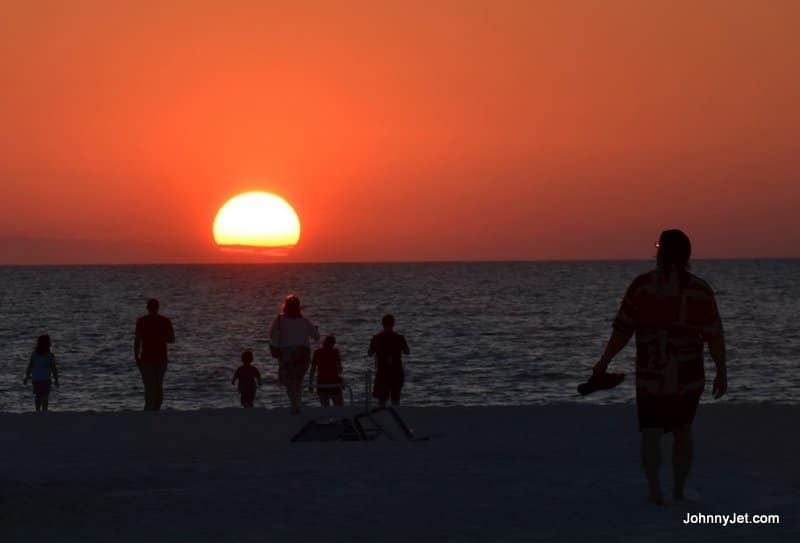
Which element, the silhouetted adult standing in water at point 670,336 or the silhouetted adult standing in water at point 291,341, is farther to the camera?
the silhouetted adult standing in water at point 291,341

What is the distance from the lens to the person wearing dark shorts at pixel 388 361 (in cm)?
1953

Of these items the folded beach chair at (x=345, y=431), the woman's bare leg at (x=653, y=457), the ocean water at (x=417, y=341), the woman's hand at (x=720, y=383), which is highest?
the woman's hand at (x=720, y=383)

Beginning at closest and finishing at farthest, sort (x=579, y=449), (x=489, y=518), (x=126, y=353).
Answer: (x=489, y=518), (x=579, y=449), (x=126, y=353)

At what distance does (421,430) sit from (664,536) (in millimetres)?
6920

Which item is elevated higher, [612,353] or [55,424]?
[612,353]

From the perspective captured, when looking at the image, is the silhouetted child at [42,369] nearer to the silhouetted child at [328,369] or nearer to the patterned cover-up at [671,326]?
the silhouetted child at [328,369]

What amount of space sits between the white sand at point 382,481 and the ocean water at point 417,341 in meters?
20.8

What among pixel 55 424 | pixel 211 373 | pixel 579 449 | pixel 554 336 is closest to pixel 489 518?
pixel 579 449

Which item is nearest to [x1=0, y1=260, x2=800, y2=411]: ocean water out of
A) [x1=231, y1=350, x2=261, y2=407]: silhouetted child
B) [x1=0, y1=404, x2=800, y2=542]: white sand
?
[x1=231, y1=350, x2=261, y2=407]: silhouetted child

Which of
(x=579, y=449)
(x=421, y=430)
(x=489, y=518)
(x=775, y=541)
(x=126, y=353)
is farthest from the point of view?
(x=126, y=353)

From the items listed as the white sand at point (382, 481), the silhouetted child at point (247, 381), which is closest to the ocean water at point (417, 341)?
the silhouetted child at point (247, 381)

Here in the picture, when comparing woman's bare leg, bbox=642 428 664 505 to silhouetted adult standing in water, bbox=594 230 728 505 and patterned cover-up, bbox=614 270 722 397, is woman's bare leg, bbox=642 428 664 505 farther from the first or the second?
patterned cover-up, bbox=614 270 722 397

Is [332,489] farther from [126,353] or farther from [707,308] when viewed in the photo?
[126,353]

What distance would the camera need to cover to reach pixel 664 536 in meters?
8.82
